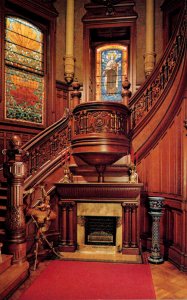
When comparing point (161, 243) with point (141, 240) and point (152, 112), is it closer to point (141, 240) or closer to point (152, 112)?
point (141, 240)

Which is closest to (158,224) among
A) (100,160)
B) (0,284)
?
(100,160)

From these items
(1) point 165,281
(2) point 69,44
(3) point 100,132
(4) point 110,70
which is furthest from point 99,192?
(2) point 69,44

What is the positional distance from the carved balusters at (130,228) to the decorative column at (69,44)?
445 cm

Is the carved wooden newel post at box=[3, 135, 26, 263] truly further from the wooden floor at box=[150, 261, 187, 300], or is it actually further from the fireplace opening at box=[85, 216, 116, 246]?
the wooden floor at box=[150, 261, 187, 300]

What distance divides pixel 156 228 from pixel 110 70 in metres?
5.14

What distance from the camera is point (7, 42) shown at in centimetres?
703

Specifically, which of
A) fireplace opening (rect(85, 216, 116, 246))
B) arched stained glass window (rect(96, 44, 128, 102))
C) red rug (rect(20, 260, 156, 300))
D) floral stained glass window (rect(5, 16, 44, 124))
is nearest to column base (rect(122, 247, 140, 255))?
fireplace opening (rect(85, 216, 116, 246))

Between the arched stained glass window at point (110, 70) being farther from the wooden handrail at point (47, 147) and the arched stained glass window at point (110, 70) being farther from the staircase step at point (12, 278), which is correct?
the staircase step at point (12, 278)

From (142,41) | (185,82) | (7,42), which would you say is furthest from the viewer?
(142,41)

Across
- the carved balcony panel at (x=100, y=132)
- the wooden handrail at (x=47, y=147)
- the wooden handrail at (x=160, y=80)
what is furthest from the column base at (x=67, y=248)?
the wooden handrail at (x=160, y=80)

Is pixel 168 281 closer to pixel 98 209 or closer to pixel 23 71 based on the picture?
pixel 98 209

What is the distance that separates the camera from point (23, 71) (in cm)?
734

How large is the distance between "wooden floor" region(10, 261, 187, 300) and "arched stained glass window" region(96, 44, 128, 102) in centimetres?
508

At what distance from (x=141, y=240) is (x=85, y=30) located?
5.76 m
